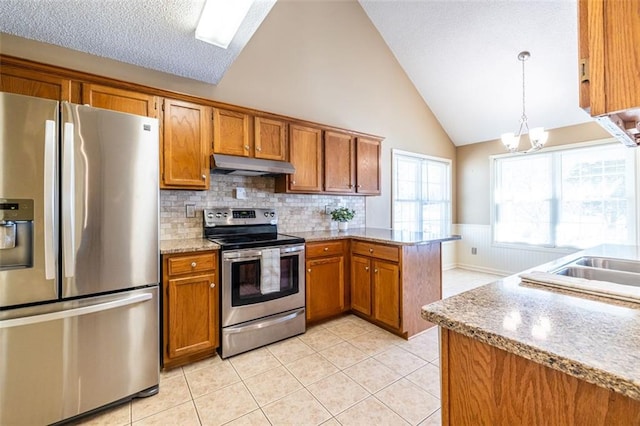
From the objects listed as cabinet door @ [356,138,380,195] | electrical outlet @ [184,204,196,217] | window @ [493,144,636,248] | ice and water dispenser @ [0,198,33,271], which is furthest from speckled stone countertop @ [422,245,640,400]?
window @ [493,144,636,248]

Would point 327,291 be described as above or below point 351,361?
above

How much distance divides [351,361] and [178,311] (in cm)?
141

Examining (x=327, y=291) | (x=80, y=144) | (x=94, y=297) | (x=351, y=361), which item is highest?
(x=80, y=144)

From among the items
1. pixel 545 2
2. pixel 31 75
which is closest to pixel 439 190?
pixel 545 2

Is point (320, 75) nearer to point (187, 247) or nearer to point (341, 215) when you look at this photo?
point (341, 215)

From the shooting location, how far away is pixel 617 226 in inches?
153

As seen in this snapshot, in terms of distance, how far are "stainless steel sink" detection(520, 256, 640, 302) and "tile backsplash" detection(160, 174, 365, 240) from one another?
251cm

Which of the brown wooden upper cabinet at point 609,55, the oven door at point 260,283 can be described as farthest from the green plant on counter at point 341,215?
the brown wooden upper cabinet at point 609,55

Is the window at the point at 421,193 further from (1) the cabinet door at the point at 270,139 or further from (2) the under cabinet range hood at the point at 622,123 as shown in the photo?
(2) the under cabinet range hood at the point at 622,123

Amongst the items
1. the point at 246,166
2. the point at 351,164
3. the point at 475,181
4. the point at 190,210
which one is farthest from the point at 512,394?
the point at 475,181

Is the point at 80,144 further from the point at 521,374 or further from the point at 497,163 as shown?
the point at 497,163

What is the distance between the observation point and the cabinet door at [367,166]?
11.9 ft

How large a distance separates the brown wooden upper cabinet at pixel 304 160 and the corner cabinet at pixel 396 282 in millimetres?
847

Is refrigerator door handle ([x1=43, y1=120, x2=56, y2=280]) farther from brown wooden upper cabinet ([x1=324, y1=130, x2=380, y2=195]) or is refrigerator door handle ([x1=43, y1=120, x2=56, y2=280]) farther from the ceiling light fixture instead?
the ceiling light fixture
